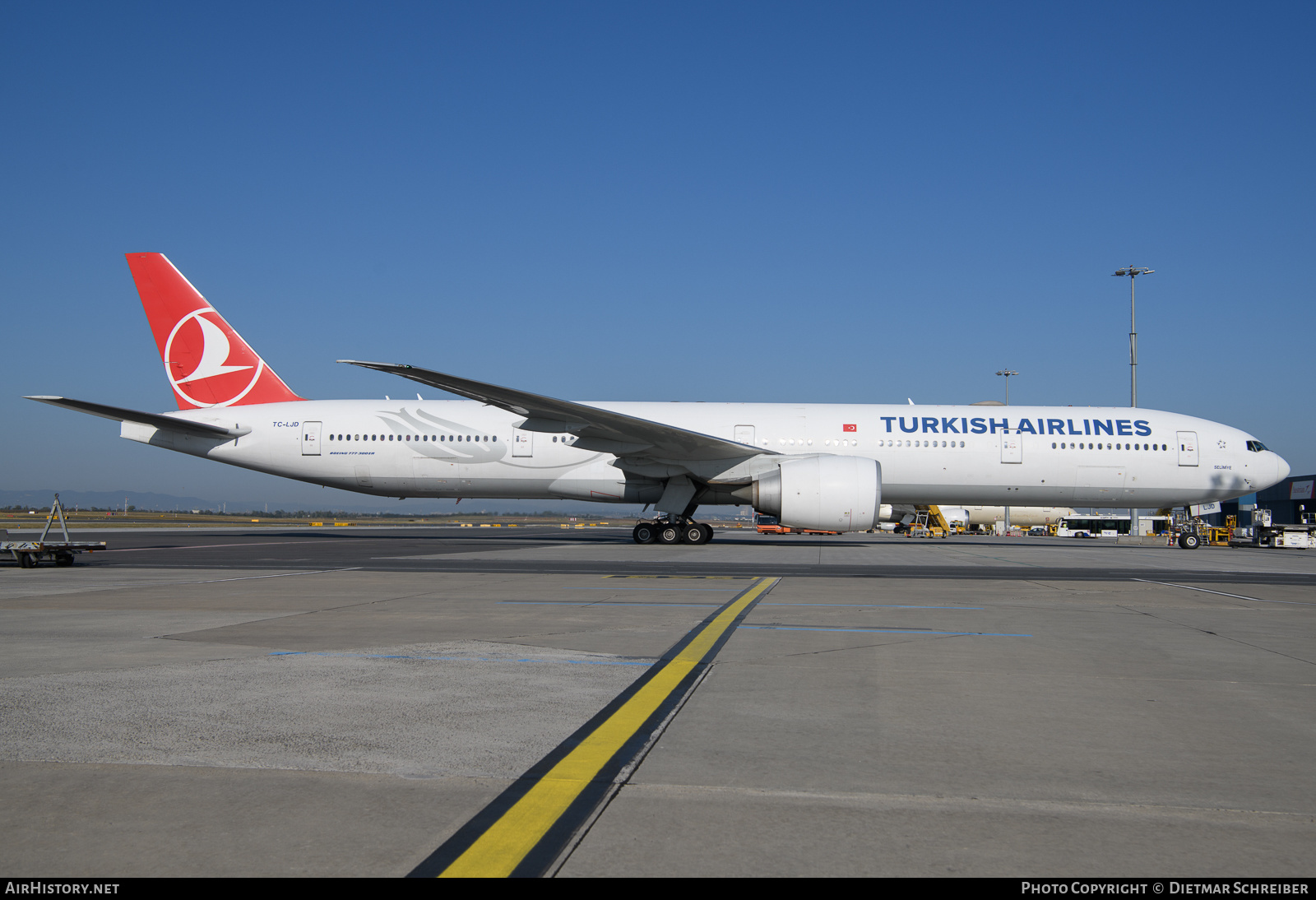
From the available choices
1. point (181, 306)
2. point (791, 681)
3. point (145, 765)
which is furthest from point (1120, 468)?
point (181, 306)

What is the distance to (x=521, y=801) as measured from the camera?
2.65 m

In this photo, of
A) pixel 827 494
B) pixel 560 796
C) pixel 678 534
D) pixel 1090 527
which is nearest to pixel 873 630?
pixel 560 796

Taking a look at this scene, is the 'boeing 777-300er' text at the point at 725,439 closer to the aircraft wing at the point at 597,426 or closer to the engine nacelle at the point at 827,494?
the aircraft wing at the point at 597,426

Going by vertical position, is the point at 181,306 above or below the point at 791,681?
above

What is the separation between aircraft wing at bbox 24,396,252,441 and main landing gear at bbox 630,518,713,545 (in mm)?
10902

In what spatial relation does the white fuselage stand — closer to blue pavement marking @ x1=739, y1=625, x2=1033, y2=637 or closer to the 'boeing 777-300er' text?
the 'boeing 777-300er' text

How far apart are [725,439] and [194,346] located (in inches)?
586

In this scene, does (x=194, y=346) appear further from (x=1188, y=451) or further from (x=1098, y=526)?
(x=1098, y=526)

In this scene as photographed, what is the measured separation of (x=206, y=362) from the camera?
Result: 2275 cm

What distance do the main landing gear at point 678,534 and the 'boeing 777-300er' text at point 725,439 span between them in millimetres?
36

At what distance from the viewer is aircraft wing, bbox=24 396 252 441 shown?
18594mm

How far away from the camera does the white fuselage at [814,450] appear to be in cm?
2094
